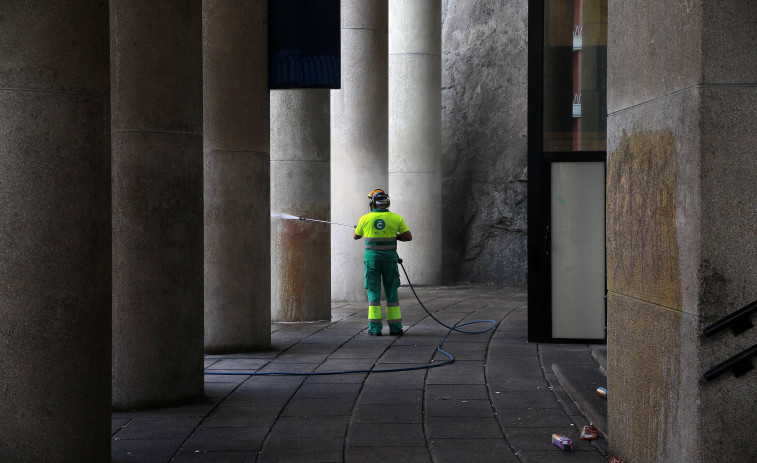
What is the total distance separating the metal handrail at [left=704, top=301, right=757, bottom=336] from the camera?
452 cm

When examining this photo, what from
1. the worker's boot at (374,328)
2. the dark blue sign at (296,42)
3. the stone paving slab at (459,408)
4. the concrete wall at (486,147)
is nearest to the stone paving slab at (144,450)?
the stone paving slab at (459,408)

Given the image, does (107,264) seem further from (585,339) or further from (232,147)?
Result: (585,339)

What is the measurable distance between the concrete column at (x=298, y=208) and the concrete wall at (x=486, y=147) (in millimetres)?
9025

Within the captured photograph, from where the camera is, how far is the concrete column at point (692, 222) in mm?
4617

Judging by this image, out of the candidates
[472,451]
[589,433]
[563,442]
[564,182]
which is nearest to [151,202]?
[472,451]

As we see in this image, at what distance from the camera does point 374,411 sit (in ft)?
24.5

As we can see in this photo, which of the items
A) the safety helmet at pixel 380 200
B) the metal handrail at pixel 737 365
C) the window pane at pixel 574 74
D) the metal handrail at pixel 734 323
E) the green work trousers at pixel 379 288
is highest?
the window pane at pixel 574 74

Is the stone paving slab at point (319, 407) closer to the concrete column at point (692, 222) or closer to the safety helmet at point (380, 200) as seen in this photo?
the concrete column at point (692, 222)

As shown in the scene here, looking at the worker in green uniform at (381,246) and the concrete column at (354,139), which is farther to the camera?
the concrete column at (354,139)

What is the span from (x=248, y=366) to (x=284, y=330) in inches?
119

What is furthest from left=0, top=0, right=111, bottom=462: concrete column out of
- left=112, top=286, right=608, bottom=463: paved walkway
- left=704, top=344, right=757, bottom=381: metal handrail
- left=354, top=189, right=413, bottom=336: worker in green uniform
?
left=354, top=189, right=413, bottom=336: worker in green uniform

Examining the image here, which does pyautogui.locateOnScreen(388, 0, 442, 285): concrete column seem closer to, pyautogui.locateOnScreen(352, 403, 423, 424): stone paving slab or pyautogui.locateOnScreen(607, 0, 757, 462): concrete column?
pyautogui.locateOnScreen(352, 403, 423, 424): stone paving slab

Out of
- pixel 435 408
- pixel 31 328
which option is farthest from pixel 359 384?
pixel 31 328

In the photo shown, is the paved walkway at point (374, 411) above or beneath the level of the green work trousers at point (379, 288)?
beneath
